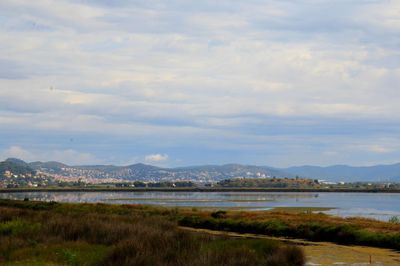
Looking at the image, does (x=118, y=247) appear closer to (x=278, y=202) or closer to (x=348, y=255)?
(x=348, y=255)

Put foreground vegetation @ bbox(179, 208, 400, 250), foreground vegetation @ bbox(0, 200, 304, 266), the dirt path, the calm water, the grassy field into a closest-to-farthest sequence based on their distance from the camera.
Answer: foreground vegetation @ bbox(0, 200, 304, 266) → the grassy field → the dirt path → foreground vegetation @ bbox(179, 208, 400, 250) → the calm water

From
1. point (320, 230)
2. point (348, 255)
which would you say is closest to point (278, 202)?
point (320, 230)

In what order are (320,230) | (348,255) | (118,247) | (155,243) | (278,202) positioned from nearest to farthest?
(118,247) → (155,243) → (348,255) → (320,230) → (278,202)

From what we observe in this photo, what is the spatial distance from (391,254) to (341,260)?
4.35 m

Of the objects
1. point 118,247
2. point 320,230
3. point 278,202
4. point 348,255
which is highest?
point 118,247

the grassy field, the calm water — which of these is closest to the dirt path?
the grassy field

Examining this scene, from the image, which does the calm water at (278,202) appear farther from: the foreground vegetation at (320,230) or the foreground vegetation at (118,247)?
the foreground vegetation at (118,247)

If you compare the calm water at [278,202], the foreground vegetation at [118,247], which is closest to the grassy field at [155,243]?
the foreground vegetation at [118,247]

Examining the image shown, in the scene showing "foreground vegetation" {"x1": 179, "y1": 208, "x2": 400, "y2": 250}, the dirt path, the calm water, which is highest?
"foreground vegetation" {"x1": 179, "y1": 208, "x2": 400, "y2": 250}

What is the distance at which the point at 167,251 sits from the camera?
70.7 ft

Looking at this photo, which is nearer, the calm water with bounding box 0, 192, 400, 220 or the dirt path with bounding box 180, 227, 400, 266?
the dirt path with bounding box 180, 227, 400, 266

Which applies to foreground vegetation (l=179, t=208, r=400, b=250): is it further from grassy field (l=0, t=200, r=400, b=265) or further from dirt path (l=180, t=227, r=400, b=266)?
dirt path (l=180, t=227, r=400, b=266)

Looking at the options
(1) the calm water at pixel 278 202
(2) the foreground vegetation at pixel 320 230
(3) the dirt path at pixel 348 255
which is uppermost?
(2) the foreground vegetation at pixel 320 230

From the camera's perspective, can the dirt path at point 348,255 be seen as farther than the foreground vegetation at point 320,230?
No
